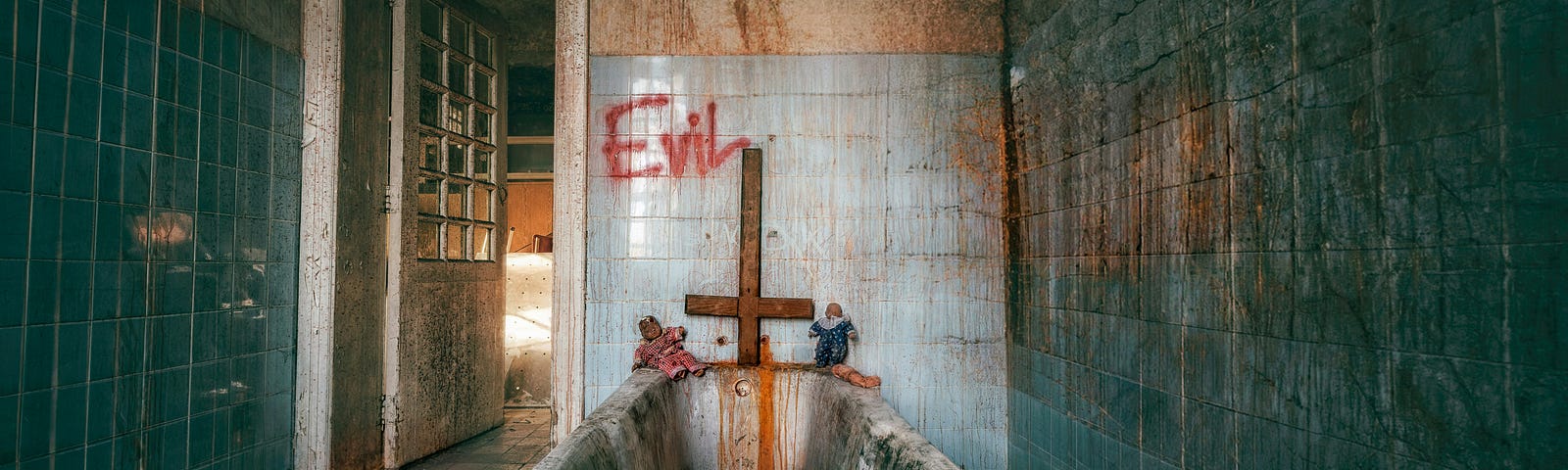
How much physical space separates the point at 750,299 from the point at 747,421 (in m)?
0.55

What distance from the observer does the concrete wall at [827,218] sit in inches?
133

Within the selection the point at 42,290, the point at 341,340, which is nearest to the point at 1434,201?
the point at 42,290

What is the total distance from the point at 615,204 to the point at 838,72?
1228mm

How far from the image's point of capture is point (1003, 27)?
3.43m

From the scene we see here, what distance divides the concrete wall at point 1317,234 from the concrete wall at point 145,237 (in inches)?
119

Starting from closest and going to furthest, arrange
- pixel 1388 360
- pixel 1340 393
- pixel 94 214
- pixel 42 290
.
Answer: pixel 1388 360
pixel 1340 393
pixel 42 290
pixel 94 214

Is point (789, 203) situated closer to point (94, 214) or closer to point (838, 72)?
point (838, 72)

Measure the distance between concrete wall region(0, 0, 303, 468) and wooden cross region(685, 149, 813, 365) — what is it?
5.70ft

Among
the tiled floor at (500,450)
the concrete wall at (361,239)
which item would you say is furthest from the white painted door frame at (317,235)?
the tiled floor at (500,450)

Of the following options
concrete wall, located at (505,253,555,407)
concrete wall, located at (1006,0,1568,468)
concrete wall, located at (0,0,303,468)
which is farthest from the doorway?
concrete wall, located at (1006,0,1568,468)

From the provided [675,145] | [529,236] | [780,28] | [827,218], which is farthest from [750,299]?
[529,236]

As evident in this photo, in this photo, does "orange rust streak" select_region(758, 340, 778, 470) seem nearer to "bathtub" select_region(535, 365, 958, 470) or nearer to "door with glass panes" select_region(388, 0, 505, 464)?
"bathtub" select_region(535, 365, 958, 470)

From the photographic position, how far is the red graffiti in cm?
340

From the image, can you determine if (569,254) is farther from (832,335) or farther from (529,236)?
(529,236)
